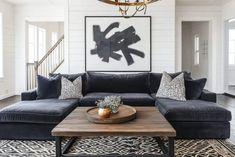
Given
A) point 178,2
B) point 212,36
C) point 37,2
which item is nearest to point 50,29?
point 37,2

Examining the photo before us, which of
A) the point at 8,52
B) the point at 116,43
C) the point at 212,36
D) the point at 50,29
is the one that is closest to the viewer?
the point at 116,43

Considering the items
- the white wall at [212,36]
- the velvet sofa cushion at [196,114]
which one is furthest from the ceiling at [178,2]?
the velvet sofa cushion at [196,114]

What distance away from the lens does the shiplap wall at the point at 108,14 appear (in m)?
6.69

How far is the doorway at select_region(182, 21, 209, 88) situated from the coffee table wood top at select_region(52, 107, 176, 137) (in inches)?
266

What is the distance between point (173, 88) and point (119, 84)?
1204mm

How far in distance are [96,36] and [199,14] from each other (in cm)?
367

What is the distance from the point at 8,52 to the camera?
796 cm

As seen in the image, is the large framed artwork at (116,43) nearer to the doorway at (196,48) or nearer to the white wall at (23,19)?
the white wall at (23,19)

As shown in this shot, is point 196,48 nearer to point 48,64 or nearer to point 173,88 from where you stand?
point 48,64

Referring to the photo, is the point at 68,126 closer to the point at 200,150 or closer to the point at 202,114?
the point at 200,150

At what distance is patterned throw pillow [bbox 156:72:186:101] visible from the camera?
4.51 m

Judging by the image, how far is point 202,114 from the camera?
3.73 meters

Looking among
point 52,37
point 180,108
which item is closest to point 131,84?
point 180,108

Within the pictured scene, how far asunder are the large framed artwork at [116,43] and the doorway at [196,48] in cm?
345
